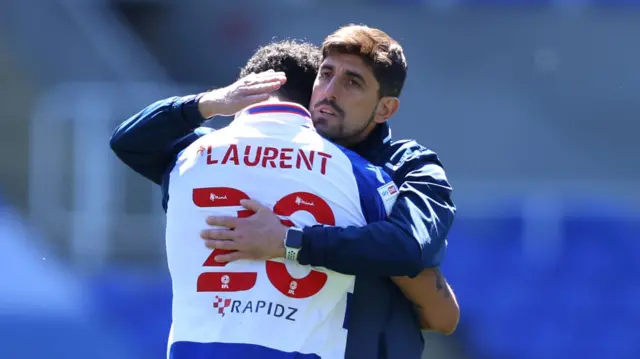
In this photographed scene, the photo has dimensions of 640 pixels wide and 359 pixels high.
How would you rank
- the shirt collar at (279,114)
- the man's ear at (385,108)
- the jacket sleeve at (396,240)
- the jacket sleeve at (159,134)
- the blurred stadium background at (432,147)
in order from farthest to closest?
1. the blurred stadium background at (432,147)
2. the man's ear at (385,108)
3. the jacket sleeve at (159,134)
4. the shirt collar at (279,114)
5. the jacket sleeve at (396,240)

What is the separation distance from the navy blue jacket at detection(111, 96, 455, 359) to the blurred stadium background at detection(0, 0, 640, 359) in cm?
461

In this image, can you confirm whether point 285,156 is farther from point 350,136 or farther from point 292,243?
point 350,136

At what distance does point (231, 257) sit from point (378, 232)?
287 millimetres

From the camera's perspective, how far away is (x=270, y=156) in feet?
6.72

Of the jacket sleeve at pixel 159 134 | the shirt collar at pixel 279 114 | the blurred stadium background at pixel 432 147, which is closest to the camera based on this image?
the shirt collar at pixel 279 114

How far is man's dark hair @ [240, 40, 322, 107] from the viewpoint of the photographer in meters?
2.35

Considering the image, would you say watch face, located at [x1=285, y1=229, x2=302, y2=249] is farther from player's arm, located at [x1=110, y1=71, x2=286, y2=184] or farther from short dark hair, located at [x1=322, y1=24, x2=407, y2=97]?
short dark hair, located at [x1=322, y1=24, x2=407, y2=97]

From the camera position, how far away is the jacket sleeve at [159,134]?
223 centimetres

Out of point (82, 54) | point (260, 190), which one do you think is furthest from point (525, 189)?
point (260, 190)

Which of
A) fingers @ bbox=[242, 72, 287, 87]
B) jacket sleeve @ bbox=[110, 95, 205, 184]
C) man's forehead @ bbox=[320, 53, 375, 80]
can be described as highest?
man's forehead @ bbox=[320, 53, 375, 80]

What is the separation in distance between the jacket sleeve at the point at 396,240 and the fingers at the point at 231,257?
0.11m

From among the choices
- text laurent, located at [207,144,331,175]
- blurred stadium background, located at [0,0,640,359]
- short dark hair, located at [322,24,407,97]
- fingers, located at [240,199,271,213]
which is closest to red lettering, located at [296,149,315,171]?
text laurent, located at [207,144,331,175]

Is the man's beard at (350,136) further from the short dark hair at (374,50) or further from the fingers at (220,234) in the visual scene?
the fingers at (220,234)

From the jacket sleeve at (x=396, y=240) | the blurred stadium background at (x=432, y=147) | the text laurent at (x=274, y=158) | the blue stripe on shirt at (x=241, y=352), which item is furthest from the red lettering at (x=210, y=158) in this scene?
the blurred stadium background at (x=432, y=147)
